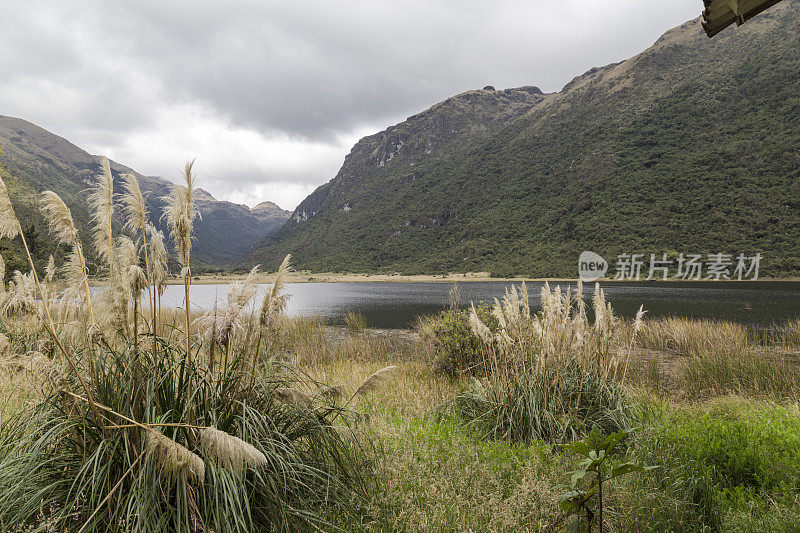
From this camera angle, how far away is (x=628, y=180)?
7319 cm

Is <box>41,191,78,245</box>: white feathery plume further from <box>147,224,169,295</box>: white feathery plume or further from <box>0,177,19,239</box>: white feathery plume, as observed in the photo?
<box>147,224,169,295</box>: white feathery plume

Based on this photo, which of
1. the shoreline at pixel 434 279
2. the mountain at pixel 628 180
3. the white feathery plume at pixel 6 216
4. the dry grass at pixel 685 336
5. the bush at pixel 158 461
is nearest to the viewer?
the bush at pixel 158 461

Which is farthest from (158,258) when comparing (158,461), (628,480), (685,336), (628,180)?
(628,180)

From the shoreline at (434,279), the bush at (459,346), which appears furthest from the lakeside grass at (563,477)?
the bush at (459,346)

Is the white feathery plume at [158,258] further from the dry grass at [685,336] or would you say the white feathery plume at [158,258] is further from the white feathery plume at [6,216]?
the dry grass at [685,336]

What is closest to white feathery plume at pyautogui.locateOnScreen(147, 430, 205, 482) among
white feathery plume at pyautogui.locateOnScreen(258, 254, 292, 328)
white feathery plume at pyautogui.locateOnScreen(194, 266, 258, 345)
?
white feathery plume at pyautogui.locateOnScreen(194, 266, 258, 345)

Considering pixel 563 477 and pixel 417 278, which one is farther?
pixel 417 278

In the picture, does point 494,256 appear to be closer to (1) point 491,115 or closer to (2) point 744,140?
(2) point 744,140

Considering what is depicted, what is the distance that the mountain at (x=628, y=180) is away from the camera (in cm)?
5381

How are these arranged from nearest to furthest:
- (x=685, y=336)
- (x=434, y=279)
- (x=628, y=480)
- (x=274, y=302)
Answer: (x=274, y=302)
(x=628, y=480)
(x=685, y=336)
(x=434, y=279)

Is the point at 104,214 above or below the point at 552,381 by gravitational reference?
above

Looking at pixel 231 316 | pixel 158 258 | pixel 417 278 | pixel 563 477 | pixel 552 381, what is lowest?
pixel 417 278

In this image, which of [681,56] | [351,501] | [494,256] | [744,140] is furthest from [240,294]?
[681,56]

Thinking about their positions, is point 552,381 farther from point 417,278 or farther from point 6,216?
point 417,278
